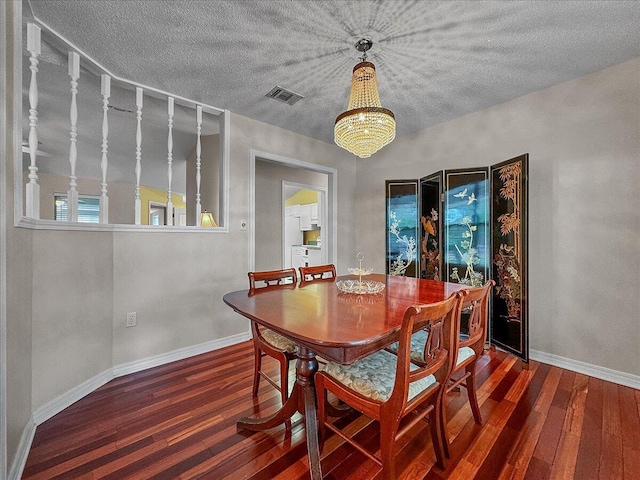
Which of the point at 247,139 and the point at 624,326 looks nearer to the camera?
the point at 624,326

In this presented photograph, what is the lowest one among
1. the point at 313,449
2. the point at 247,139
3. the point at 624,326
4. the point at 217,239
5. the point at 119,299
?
the point at 313,449

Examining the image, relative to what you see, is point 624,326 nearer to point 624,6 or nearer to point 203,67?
point 624,6

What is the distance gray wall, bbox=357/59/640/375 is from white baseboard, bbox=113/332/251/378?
2946 mm

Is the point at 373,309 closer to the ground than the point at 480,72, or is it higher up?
closer to the ground

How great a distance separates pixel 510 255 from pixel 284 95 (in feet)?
8.55

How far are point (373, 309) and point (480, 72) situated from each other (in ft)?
7.18

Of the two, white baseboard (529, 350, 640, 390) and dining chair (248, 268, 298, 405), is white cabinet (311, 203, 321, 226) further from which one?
white baseboard (529, 350, 640, 390)

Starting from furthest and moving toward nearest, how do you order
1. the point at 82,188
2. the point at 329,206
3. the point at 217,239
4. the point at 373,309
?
1. the point at 82,188
2. the point at 329,206
3. the point at 217,239
4. the point at 373,309

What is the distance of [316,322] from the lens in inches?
48.4

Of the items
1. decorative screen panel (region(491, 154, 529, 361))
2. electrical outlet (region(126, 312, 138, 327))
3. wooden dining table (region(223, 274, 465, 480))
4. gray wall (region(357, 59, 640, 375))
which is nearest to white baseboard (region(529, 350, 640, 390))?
gray wall (region(357, 59, 640, 375))

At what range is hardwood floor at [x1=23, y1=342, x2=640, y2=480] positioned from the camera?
133 centimetres

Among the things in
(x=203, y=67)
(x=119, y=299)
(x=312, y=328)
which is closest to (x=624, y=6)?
(x=312, y=328)

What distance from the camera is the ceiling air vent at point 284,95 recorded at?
99.7 inches

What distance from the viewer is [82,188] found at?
6.24 meters
